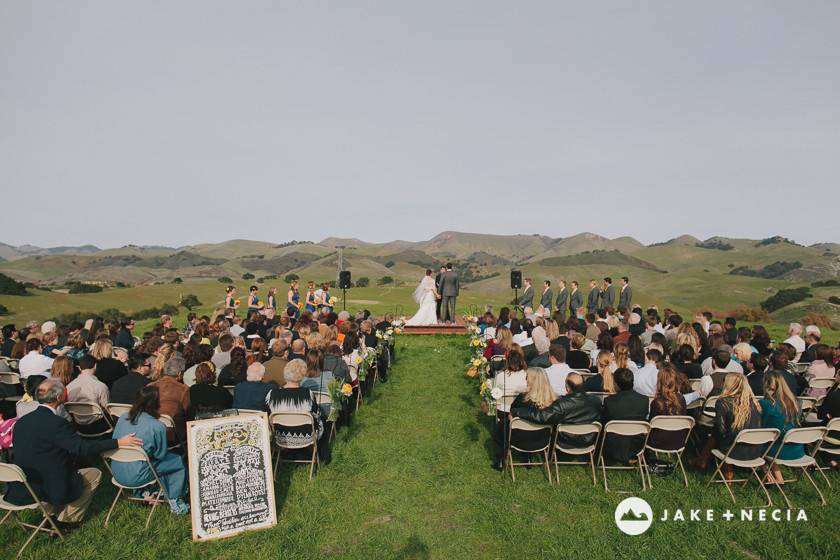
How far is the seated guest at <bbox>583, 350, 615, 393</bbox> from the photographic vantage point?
6.56m

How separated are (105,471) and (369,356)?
15.5ft

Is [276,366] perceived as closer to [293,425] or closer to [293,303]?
[293,425]

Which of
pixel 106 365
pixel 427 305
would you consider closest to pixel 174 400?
pixel 106 365

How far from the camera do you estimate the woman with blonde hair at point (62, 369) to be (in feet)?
19.7

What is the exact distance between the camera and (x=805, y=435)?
17.0ft

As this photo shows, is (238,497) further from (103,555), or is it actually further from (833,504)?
(833,504)

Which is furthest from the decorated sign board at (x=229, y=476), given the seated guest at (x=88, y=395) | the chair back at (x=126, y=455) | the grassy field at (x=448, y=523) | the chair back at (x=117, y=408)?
the seated guest at (x=88, y=395)

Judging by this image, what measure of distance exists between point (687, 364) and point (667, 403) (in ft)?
9.33

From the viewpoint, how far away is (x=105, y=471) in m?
6.07

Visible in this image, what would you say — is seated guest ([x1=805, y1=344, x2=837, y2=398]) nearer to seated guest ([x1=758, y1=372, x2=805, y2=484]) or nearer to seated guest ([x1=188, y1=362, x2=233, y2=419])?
seated guest ([x1=758, y1=372, x2=805, y2=484])

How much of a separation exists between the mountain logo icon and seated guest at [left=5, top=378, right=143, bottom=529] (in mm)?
5245

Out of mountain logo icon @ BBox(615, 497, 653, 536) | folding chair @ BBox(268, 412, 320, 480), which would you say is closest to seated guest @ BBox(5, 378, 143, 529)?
folding chair @ BBox(268, 412, 320, 480)

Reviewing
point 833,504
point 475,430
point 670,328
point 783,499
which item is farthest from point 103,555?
point 670,328

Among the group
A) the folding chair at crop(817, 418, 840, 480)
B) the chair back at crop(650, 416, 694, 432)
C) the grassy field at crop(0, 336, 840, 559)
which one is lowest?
the grassy field at crop(0, 336, 840, 559)
